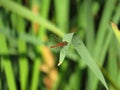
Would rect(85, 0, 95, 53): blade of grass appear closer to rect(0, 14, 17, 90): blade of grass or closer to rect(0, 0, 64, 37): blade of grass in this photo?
rect(0, 0, 64, 37): blade of grass

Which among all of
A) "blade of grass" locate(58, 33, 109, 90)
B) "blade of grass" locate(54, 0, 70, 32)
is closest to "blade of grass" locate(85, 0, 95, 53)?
"blade of grass" locate(54, 0, 70, 32)

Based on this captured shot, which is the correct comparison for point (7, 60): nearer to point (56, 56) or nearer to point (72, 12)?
point (56, 56)

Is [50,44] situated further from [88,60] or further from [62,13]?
[88,60]

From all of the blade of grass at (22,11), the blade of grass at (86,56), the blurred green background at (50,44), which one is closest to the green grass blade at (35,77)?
the blurred green background at (50,44)

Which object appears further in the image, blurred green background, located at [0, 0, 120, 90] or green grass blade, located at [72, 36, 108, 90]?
blurred green background, located at [0, 0, 120, 90]

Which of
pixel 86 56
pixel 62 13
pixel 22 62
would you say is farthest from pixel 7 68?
pixel 86 56

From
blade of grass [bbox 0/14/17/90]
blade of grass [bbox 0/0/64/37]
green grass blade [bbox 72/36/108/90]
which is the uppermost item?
blade of grass [bbox 0/0/64/37]

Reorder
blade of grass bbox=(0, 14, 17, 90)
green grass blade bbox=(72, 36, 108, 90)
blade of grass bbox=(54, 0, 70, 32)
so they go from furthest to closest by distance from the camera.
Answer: blade of grass bbox=(54, 0, 70, 32)
blade of grass bbox=(0, 14, 17, 90)
green grass blade bbox=(72, 36, 108, 90)

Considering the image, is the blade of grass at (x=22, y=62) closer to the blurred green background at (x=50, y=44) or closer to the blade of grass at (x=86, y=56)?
the blurred green background at (x=50, y=44)

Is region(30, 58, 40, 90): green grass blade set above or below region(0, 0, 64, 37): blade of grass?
below
